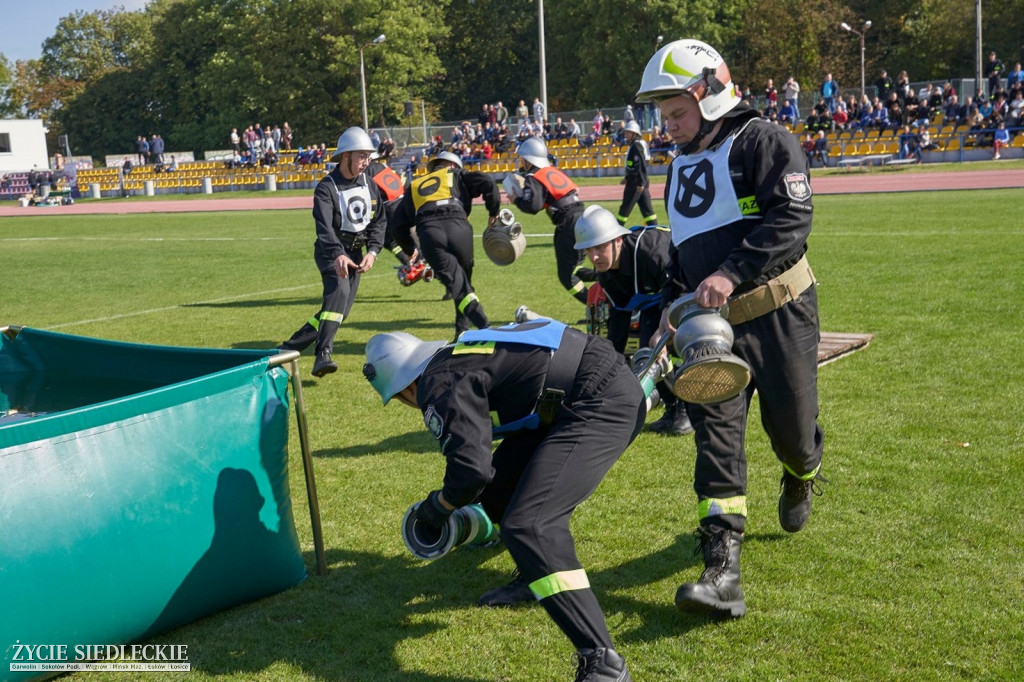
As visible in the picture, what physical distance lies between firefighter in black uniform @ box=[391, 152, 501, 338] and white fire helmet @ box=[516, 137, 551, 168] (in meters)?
0.66

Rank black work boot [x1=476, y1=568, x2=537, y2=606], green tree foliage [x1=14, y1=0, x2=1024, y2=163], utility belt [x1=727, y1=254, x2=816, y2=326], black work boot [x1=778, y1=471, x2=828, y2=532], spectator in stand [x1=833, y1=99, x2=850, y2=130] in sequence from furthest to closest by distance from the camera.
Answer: green tree foliage [x1=14, y1=0, x2=1024, y2=163] → spectator in stand [x1=833, y1=99, x2=850, y2=130] → black work boot [x1=778, y1=471, x2=828, y2=532] → black work boot [x1=476, y1=568, x2=537, y2=606] → utility belt [x1=727, y1=254, x2=816, y2=326]

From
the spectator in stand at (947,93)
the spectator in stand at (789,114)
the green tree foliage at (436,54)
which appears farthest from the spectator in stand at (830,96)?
the green tree foliage at (436,54)

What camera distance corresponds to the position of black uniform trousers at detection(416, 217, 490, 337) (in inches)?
387

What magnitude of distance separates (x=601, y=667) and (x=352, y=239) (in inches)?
278

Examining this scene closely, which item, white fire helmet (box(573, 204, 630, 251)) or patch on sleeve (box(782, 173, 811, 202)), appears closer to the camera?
patch on sleeve (box(782, 173, 811, 202))

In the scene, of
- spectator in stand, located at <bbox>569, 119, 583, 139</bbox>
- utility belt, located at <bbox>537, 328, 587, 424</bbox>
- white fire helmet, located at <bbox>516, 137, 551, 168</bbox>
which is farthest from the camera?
spectator in stand, located at <bbox>569, 119, 583, 139</bbox>

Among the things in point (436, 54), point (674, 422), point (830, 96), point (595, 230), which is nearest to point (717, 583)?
point (595, 230)

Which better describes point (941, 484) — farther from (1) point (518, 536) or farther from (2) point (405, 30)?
(2) point (405, 30)

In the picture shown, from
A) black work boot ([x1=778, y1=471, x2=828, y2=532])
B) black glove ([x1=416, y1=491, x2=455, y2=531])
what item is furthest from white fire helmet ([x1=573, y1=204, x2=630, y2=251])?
black glove ([x1=416, y1=491, x2=455, y2=531])

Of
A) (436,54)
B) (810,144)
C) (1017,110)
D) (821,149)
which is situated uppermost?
(436,54)

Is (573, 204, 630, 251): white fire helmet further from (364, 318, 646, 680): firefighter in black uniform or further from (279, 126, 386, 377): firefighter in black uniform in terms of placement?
(279, 126, 386, 377): firefighter in black uniform

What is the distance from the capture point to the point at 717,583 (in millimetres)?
4156

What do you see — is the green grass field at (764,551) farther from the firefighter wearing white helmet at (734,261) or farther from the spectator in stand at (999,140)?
the spectator in stand at (999,140)

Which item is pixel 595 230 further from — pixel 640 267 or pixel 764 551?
pixel 764 551
